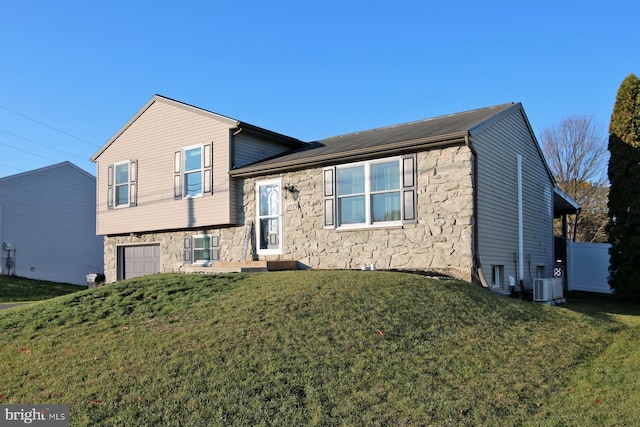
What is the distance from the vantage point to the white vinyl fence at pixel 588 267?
1689cm

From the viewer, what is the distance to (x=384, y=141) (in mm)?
12164

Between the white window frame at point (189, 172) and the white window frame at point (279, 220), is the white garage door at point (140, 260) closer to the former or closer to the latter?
the white window frame at point (189, 172)

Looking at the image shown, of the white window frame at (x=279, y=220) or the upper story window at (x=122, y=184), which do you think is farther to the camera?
the upper story window at (x=122, y=184)

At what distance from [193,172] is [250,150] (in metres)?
1.77

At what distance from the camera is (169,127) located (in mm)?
15742

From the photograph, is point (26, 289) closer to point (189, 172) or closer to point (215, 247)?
point (189, 172)

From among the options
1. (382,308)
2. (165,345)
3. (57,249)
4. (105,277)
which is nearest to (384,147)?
(382,308)

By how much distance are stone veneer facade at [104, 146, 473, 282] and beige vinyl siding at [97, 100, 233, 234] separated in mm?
708

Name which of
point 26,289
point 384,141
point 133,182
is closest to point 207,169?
point 133,182

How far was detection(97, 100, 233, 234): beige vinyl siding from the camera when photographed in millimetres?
14359

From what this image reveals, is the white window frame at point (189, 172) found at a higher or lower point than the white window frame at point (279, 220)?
higher

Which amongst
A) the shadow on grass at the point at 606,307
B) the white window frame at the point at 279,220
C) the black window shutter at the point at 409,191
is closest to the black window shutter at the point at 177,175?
the white window frame at the point at 279,220

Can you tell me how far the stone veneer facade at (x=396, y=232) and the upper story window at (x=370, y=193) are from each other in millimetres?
195

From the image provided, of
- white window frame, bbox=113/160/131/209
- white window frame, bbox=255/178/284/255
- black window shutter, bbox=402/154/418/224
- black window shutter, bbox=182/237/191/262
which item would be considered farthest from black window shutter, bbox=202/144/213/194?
black window shutter, bbox=402/154/418/224
